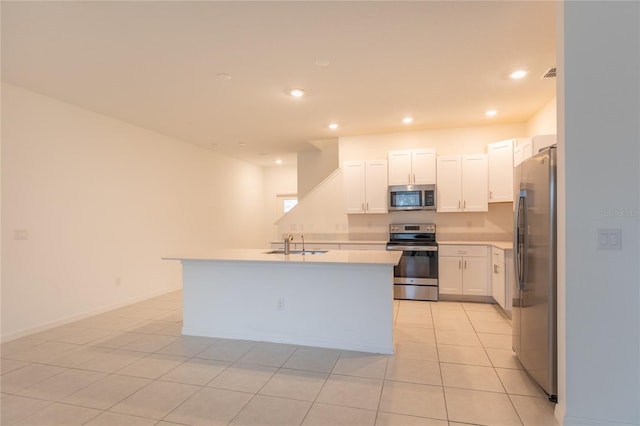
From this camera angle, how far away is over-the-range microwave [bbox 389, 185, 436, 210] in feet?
16.3

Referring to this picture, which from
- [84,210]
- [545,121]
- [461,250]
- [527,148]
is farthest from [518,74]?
[84,210]

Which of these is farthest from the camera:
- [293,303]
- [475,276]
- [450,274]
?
[450,274]

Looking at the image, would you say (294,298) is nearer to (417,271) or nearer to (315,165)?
(417,271)

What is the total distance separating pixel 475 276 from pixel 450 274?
33 cm

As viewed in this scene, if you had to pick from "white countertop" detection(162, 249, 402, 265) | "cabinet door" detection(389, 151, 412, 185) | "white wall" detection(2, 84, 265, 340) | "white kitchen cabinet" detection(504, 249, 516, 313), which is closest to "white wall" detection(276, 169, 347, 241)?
"cabinet door" detection(389, 151, 412, 185)

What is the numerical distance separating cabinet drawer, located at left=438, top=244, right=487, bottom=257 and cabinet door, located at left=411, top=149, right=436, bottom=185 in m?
1.02

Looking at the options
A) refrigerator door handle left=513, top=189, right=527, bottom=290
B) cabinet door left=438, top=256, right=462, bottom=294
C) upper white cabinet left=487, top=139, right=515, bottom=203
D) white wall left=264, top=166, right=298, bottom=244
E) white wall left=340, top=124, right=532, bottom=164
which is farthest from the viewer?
white wall left=264, top=166, right=298, bottom=244

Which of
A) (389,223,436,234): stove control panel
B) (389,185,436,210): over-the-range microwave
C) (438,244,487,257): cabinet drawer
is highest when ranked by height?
(389,185,436,210): over-the-range microwave

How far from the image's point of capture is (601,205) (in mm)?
1860

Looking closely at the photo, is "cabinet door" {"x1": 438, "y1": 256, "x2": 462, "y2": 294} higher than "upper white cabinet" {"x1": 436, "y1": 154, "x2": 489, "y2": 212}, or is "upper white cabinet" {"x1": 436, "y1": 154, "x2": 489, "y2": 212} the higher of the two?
"upper white cabinet" {"x1": 436, "y1": 154, "x2": 489, "y2": 212}

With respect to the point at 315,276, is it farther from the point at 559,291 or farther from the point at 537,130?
the point at 537,130

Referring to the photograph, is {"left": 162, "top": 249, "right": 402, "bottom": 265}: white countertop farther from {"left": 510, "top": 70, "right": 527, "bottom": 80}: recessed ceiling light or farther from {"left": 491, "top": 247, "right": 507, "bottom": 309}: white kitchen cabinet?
{"left": 510, "top": 70, "right": 527, "bottom": 80}: recessed ceiling light

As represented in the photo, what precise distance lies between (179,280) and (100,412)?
12.2ft

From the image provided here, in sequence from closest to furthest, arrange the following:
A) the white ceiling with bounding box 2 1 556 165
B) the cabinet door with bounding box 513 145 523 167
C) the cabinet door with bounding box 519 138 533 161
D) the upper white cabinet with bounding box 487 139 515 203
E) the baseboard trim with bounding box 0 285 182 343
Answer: the white ceiling with bounding box 2 1 556 165
the baseboard trim with bounding box 0 285 182 343
the cabinet door with bounding box 519 138 533 161
the cabinet door with bounding box 513 145 523 167
the upper white cabinet with bounding box 487 139 515 203
